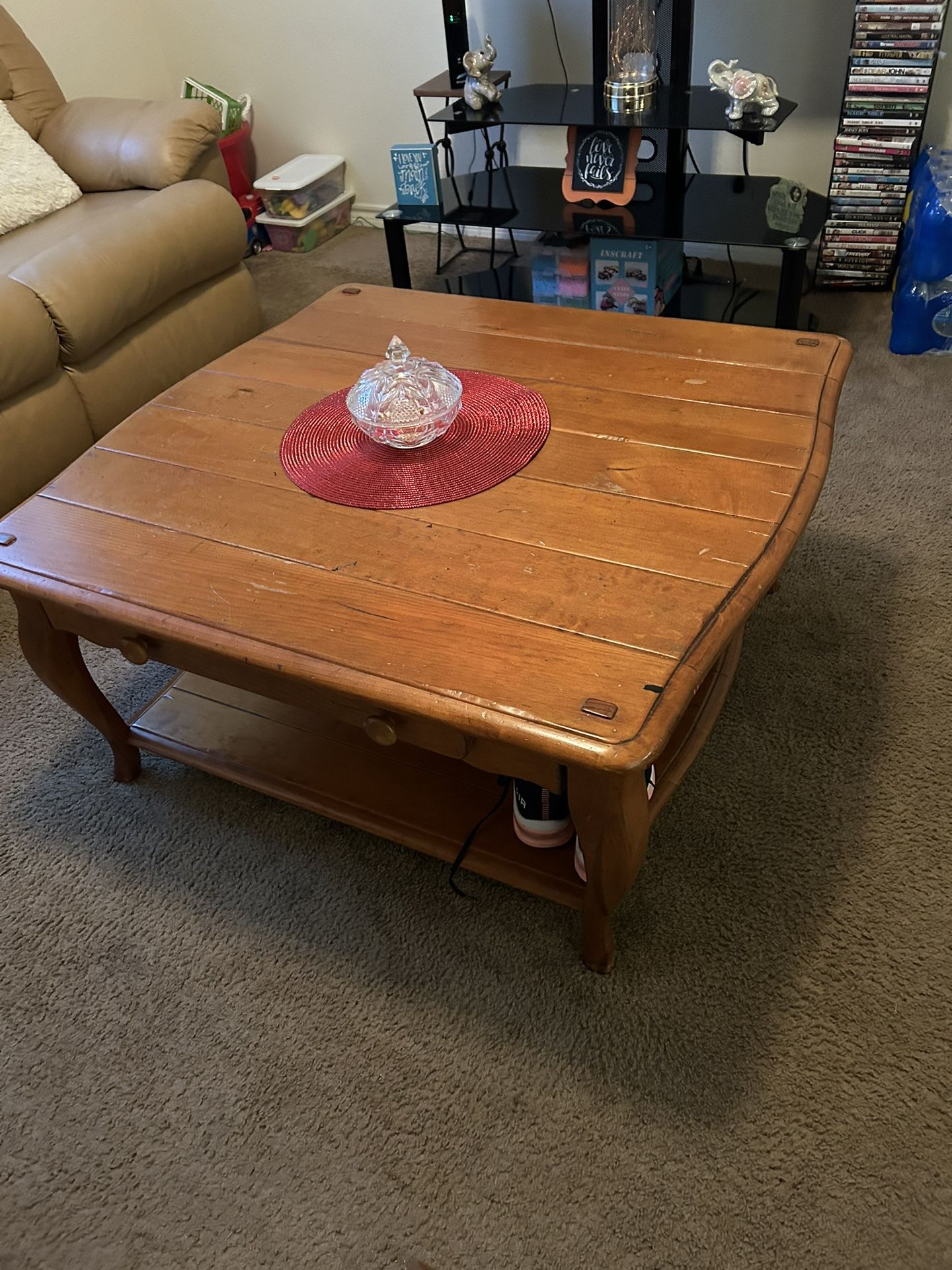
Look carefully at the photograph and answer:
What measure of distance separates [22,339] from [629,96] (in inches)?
58.3

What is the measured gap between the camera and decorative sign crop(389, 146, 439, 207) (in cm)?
235

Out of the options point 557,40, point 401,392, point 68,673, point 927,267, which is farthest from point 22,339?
point 927,267

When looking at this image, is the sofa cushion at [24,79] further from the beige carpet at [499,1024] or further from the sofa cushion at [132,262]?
the beige carpet at [499,1024]

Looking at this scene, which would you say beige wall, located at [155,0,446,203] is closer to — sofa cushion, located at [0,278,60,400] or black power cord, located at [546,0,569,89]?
black power cord, located at [546,0,569,89]

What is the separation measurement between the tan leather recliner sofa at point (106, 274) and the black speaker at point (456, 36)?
2.11ft

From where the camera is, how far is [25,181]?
2.31m

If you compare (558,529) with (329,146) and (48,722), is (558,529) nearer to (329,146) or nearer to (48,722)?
(48,722)

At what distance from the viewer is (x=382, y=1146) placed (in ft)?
3.47

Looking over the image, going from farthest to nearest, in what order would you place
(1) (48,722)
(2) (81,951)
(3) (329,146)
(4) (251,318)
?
(3) (329,146)
(4) (251,318)
(1) (48,722)
(2) (81,951)

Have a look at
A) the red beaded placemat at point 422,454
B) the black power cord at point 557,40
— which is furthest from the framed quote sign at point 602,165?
the red beaded placemat at point 422,454

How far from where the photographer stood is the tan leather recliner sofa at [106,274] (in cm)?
198

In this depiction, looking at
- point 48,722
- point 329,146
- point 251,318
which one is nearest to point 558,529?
point 48,722

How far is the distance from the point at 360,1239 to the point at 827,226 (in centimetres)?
243

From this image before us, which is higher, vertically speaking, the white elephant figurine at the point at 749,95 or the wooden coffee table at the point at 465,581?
the white elephant figurine at the point at 749,95
